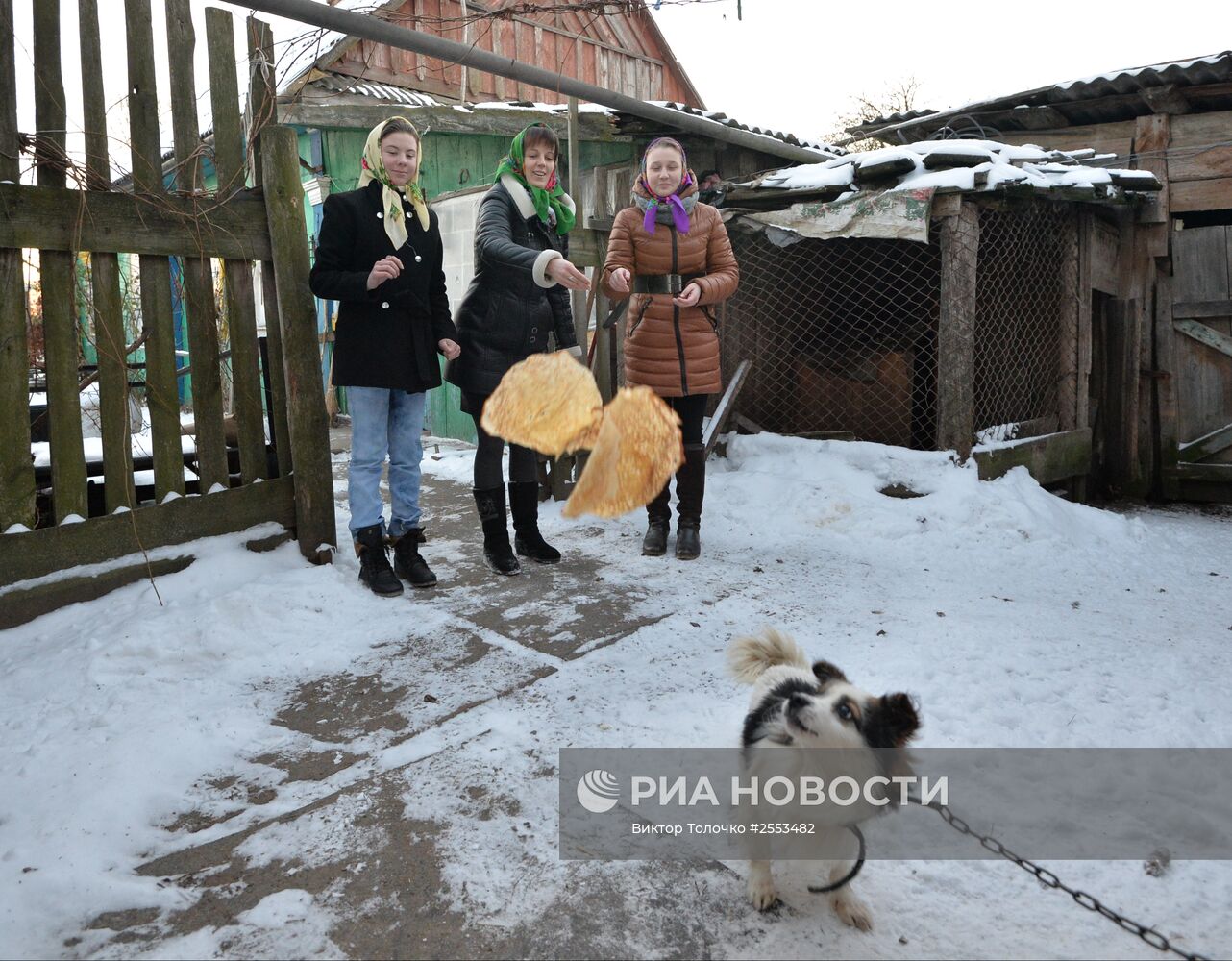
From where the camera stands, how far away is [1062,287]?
6.95 m

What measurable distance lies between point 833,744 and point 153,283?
3.55m

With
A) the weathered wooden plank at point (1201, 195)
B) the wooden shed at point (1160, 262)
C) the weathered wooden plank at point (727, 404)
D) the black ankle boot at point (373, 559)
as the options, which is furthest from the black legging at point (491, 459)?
the weathered wooden plank at point (1201, 195)

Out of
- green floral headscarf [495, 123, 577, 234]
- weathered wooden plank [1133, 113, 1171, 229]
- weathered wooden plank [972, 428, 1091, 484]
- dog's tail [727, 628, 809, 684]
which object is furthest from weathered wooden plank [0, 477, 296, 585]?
weathered wooden plank [1133, 113, 1171, 229]

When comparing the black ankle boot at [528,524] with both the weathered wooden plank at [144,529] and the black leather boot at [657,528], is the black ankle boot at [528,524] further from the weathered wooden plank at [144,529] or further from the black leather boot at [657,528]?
the weathered wooden plank at [144,529]

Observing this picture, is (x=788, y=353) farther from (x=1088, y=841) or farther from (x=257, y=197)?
(x=1088, y=841)

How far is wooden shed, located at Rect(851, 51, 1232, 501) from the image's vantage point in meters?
7.13

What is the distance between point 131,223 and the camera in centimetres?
364

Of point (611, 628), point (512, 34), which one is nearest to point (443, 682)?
point (611, 628)

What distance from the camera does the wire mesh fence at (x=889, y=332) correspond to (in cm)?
689

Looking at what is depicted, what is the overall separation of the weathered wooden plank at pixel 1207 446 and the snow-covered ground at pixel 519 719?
2741mm

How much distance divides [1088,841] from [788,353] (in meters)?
5.54

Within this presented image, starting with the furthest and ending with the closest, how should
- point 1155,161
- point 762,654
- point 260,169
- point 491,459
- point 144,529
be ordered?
point 1155,161 < point 491,459 < point 260,169 < point 144,529 < point 762,654

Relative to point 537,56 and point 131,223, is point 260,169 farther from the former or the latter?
point 537,56

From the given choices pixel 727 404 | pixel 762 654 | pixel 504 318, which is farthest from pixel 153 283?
pixel 727 404
